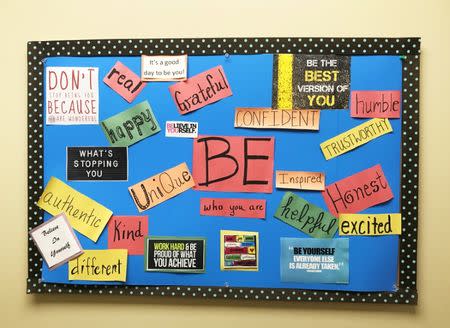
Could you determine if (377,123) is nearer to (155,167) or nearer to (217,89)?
(217,89)

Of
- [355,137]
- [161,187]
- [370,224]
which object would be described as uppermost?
[355,137]

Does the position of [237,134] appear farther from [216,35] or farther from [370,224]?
[370,224]

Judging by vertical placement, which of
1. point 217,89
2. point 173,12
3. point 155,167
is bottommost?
point 155,167

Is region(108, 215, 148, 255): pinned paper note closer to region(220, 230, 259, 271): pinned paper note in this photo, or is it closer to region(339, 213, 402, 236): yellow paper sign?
region(220, 230, 259, 271): pinned paper note

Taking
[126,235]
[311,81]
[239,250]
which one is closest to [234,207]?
[239,250]

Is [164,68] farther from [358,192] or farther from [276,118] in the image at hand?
[358,192]

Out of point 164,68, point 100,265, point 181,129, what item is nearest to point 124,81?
point 164,68

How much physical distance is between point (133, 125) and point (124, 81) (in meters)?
0.14

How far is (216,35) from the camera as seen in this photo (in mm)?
1342

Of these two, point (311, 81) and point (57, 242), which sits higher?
point (311, 81)

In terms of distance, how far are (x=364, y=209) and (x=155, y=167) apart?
0.67m

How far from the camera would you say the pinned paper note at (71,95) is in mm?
1356

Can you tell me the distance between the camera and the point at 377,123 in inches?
51.5
